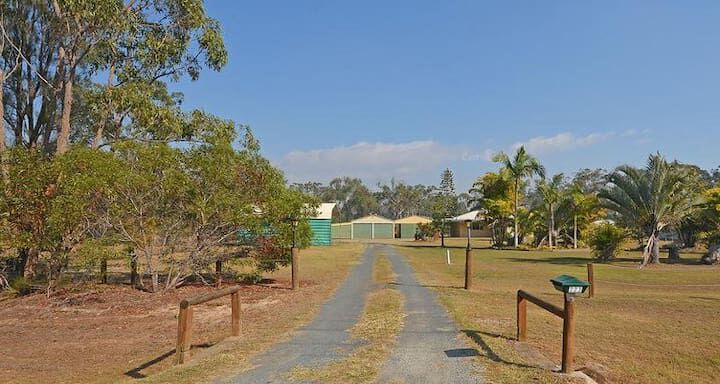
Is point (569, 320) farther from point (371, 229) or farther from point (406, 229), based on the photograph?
point (406, 229)

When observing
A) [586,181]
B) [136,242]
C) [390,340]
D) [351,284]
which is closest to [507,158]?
[351,284]

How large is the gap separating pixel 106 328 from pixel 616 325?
9.71m

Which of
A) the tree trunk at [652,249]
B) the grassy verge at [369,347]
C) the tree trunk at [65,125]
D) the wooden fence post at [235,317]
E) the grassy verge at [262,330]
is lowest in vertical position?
the grassy verge at [262,330]

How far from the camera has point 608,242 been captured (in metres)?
26.6

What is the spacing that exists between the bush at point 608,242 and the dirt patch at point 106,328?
17445mm

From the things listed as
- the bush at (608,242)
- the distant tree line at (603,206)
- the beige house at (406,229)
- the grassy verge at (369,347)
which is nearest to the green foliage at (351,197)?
the beige house at (406,229)

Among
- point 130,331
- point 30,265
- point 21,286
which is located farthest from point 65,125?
point 130,331

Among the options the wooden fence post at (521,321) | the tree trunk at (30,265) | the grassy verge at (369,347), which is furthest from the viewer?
the tree trunk at (30,265)

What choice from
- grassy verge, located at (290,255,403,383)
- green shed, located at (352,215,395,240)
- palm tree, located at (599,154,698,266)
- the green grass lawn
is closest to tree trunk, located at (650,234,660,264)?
palm tree, located at (599,154,698,266)

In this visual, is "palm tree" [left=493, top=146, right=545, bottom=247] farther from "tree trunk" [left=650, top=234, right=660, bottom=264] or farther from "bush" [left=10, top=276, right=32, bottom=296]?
"bush" [left=10, top=276, right=32, bottom=296]

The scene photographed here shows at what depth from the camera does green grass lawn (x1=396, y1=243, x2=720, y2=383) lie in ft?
21.3

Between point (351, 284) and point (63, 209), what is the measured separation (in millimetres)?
7729

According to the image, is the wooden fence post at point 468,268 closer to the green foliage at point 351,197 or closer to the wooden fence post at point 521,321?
the wooden fence post at point 521,321

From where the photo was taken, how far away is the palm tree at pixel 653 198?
2448 centimetres
